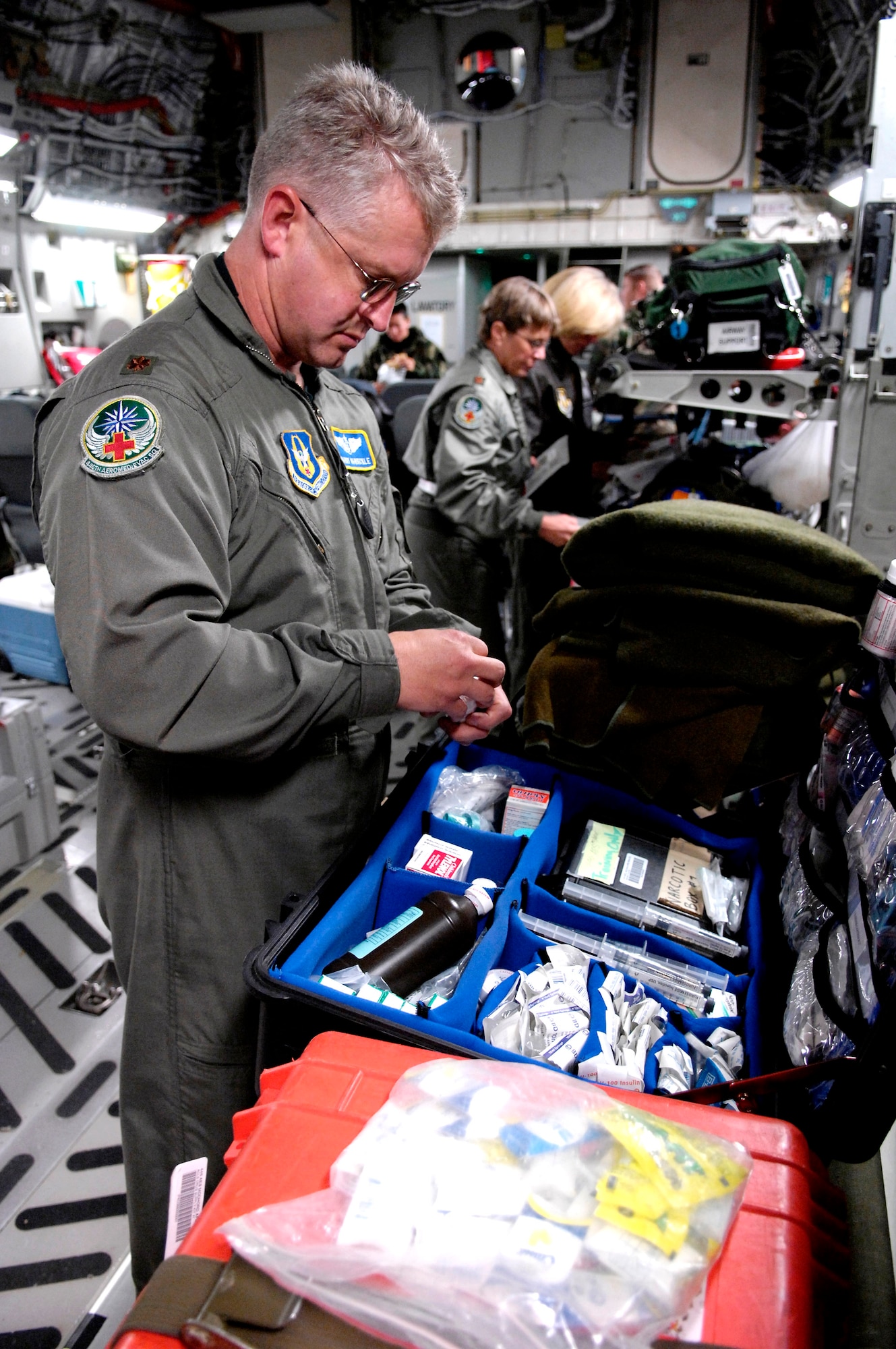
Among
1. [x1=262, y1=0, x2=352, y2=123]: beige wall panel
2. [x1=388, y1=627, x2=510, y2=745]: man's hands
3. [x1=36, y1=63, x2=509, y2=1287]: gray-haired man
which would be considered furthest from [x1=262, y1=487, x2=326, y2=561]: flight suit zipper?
[x1=262, y1=0, x2=352, y2=123]: beige wall panel

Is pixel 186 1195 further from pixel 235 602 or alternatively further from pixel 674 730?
pixel 674 730

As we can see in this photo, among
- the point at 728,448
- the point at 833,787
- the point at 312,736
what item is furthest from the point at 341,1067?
the point at 728,448

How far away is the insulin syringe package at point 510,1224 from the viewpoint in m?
0.59

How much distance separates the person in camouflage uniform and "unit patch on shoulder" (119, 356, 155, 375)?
7181mm

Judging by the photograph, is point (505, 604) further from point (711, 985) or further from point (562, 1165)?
point (562, 1165)

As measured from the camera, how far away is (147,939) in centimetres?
135

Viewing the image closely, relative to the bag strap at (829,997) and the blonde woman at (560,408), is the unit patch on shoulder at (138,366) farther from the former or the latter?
the blonde woman at (560,408)

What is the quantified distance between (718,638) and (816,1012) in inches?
23.0

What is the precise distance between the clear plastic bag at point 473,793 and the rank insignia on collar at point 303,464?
566 mm

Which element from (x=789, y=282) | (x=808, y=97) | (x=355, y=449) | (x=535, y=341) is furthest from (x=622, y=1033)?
(x=808, y=97)

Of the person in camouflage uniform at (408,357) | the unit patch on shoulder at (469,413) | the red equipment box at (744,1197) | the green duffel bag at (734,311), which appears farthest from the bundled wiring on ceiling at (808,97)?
the red equipment box at (744,1197)

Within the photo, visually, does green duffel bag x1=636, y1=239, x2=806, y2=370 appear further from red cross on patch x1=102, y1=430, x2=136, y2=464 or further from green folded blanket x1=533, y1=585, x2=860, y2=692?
red cross on patch x1=102, y1=430, x2=136, y2=464

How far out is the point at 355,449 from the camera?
5.08ft

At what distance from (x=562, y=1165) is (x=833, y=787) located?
2.51ft
